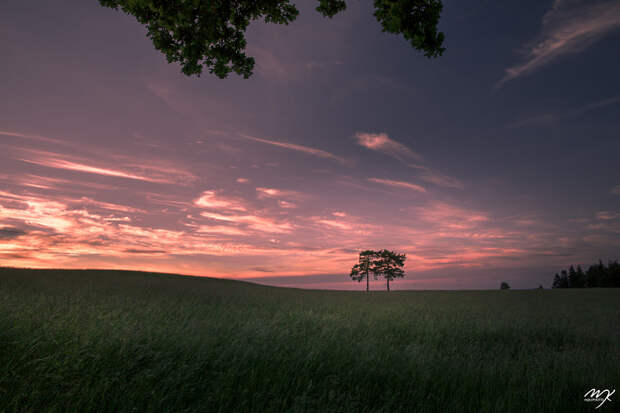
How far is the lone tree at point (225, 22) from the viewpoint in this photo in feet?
27.7

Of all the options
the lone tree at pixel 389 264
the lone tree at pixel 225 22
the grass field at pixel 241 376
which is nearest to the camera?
the grass field at pixel 241 376

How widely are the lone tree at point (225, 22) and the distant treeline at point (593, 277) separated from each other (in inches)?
Result: 3751

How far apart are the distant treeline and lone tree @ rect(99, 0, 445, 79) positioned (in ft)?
313

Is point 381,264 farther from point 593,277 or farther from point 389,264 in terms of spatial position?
point 593,277

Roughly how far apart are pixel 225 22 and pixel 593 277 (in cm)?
10683

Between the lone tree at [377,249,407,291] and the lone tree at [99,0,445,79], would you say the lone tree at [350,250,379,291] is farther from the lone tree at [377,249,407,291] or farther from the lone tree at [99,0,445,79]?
the lone tree at [99,0,445,79]

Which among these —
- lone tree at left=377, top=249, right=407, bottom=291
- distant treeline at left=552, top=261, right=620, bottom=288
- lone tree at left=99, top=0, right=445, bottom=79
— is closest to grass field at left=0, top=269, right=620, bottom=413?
lone tree at left=99, top=0, right=445, bottom=79

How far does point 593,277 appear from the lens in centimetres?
8244

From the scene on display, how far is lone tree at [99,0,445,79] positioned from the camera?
845cm

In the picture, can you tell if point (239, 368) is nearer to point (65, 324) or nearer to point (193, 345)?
point (193, 345)

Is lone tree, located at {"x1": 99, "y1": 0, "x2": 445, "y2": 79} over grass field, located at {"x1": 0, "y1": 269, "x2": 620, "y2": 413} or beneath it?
over

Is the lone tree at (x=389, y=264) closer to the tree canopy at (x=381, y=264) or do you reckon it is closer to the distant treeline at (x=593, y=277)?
the tree canopy at (x=381, y=264)

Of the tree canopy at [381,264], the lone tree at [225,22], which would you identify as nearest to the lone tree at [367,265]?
the tree canopy at [381,264]

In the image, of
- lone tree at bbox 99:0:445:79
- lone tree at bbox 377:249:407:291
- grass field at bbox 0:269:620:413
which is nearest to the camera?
grass field at bbox 0:269:620:413
